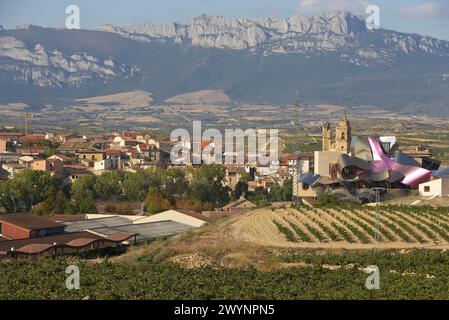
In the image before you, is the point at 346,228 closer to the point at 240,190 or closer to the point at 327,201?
the point at 327,201

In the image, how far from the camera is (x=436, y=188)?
112ft

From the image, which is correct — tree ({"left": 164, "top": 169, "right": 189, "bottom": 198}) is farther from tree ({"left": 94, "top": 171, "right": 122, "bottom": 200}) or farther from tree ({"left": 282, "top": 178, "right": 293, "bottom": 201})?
tree ({"left": 282, "top": 178, "right": 293, "bottom": 201})

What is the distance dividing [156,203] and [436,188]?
390 inches

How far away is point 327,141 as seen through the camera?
4853cm

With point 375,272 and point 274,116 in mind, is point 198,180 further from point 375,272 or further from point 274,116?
point 274,116

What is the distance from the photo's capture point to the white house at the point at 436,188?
33.8 m

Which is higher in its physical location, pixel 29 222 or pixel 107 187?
pixel 29 222

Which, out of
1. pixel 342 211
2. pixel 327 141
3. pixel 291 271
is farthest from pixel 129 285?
pixel 327 141

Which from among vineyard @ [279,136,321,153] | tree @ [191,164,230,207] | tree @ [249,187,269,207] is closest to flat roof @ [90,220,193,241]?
tree @ [249,187,269,207]
